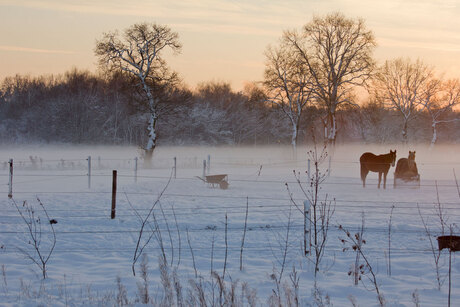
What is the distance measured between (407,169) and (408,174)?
0.77ft

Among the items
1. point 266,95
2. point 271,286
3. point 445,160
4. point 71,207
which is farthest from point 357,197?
point 445,160

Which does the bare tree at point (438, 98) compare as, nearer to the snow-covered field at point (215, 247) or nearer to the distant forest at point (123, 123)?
the distant forest at point (123, 123)

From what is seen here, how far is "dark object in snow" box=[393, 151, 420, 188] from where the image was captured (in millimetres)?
19125

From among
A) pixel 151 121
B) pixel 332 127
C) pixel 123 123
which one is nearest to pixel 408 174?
pixel 332 127

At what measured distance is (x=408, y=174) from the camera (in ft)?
63.0

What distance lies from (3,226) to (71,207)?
273cm

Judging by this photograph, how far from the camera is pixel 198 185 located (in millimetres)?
19750

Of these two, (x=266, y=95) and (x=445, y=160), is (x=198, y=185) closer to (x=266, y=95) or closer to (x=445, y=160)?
(x=266, y=95)

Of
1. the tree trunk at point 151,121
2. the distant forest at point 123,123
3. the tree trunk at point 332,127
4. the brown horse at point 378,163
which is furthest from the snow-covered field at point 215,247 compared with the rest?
the distant forest at point 123,123

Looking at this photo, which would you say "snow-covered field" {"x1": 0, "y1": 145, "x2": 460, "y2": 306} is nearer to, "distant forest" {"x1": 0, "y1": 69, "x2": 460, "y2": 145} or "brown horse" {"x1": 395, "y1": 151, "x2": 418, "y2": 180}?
"brown horse" {"x1": 395, "y1": 151, "x2": 418, "y2": 180}

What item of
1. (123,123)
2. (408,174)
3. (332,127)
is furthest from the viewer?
(123,123)

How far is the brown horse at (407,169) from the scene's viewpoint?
1917cm

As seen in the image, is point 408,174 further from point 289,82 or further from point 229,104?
point 229,104

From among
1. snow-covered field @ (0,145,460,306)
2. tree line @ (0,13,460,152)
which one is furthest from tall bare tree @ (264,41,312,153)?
snow-covered field @ (0,145,460,306)
